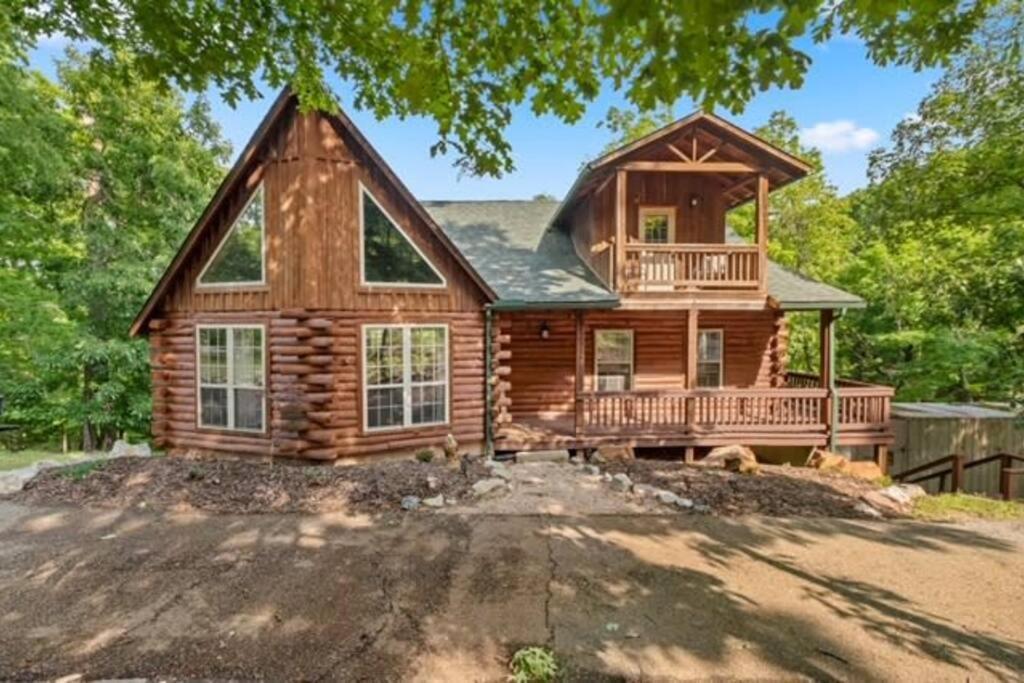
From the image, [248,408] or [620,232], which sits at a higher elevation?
[620,232]

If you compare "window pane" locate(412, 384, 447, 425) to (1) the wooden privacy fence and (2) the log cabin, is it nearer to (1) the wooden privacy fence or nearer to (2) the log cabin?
(2) the log cabin

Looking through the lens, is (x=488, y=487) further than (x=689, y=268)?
No

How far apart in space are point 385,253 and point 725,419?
25.7ft

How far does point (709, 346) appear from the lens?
13.4m

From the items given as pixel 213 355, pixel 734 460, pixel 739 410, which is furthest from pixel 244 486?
pixel 739 410

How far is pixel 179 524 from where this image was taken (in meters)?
6.54

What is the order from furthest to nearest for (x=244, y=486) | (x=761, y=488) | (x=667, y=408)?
(x=667, y=408) < (x=761, y=488) < (x=244, y=486)

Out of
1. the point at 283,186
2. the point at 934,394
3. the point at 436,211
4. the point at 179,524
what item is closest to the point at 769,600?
the point at 179,524

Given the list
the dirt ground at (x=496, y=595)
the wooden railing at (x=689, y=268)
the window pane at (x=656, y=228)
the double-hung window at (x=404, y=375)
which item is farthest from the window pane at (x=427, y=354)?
the window pane at (x=656, y=228)

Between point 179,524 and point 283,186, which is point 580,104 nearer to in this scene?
point 283,186

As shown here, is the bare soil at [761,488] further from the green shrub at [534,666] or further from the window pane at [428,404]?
the green shrub at [534,666]

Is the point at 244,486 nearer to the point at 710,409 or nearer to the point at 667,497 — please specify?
the point at 667,497

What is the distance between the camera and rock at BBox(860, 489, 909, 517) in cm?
740

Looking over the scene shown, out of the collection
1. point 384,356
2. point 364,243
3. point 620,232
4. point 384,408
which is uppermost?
point 620,232
